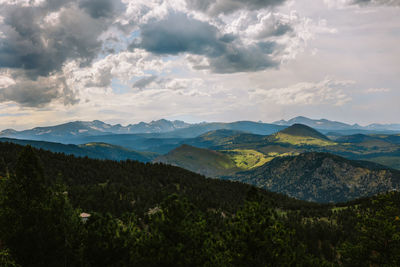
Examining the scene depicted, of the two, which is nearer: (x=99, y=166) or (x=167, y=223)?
(x=167, y=223)

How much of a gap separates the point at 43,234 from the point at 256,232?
76.3ft

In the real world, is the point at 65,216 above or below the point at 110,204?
above

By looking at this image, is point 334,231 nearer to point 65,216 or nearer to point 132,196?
point 132,196

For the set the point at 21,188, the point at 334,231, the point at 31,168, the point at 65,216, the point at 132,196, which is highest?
the point at 31,168

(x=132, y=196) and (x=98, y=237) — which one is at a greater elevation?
(x=98, y=237)

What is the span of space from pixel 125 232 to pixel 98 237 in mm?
2966

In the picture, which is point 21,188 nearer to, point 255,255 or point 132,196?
point 255,255

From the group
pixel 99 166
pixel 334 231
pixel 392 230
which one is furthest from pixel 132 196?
pixel 392 230

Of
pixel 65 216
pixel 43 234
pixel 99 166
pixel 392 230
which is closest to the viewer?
pixel 43 234

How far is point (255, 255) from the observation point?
28.4 m

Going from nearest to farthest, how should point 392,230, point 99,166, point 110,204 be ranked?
1. point 392,230
2. point 110,204
3. point 99,166

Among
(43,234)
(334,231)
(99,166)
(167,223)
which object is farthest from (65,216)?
(99,166)

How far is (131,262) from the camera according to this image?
27703mm

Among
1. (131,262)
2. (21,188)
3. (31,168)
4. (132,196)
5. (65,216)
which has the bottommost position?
(132,196)
